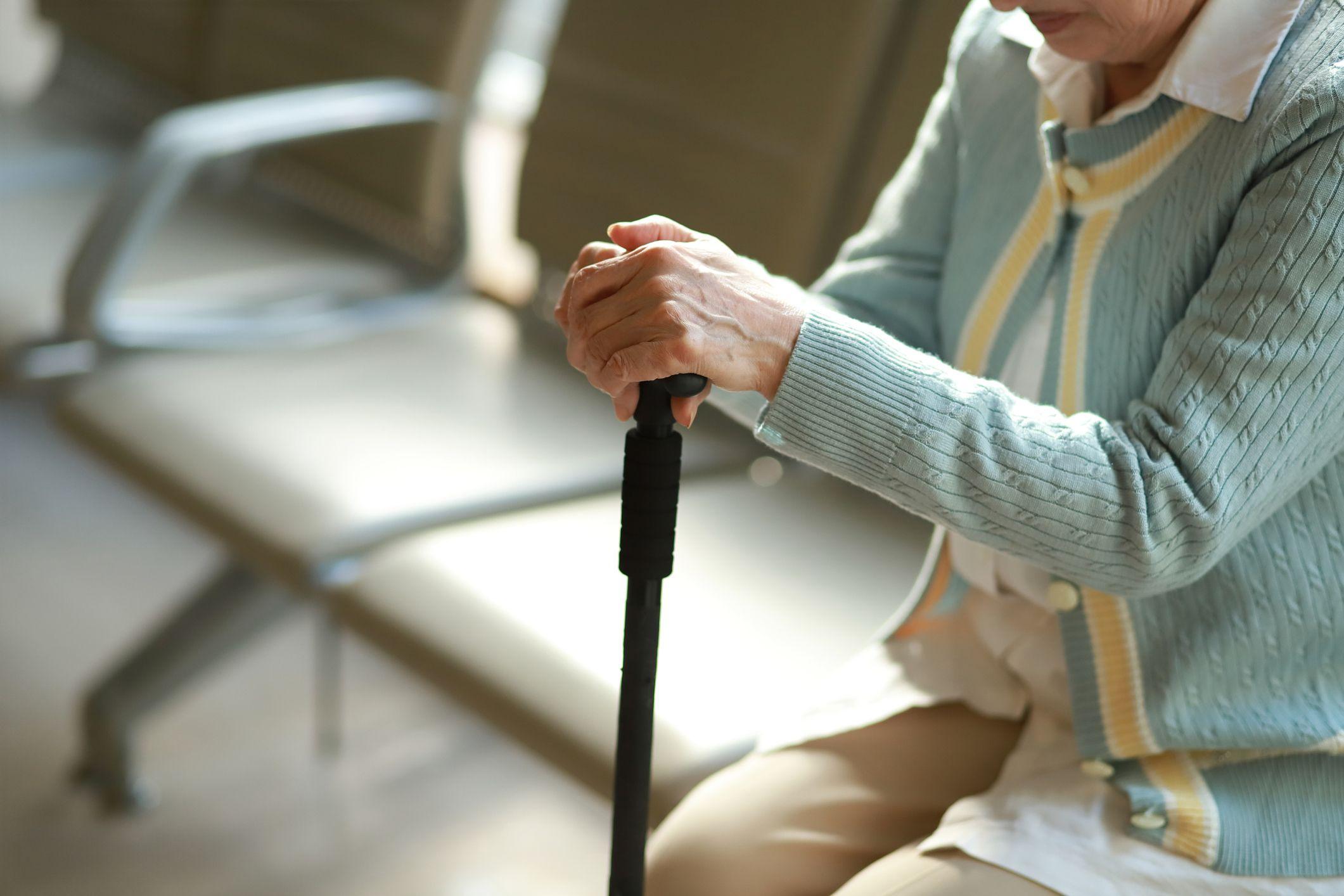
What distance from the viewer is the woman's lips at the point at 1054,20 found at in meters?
0.98

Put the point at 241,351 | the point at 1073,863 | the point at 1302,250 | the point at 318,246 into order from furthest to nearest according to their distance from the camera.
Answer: the point at 318,246
the point at 241,351
the point at 1073,863
the point at 1302,250

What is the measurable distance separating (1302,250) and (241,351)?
140 cm

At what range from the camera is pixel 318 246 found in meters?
2.31

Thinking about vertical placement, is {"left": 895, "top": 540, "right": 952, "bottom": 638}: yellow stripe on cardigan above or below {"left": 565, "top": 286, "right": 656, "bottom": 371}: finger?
below

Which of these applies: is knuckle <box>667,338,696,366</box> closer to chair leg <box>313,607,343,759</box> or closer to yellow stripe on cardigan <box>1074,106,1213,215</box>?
yellow stripe on cardigan <box>1074,106,1213,215</box>

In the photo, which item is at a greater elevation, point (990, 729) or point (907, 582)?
point (907, 582)

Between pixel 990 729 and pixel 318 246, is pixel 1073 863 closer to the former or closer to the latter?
pixel 990 729

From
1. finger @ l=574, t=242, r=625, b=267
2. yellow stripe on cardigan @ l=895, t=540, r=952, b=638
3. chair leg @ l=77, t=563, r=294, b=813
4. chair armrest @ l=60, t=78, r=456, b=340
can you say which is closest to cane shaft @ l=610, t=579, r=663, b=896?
finger @ l=574, t=242, r=625, b=267

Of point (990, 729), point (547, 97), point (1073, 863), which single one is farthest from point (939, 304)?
point (547, 97)

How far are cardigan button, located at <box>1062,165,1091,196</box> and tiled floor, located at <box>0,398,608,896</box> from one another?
108 cm

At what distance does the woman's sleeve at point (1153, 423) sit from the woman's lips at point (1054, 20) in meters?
0.17

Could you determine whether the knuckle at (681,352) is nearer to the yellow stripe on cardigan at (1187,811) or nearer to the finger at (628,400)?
the finger at (628,400)

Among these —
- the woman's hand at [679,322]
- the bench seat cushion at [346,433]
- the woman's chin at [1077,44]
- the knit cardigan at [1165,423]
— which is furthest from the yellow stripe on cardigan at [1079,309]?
the bench seat cushion at [346,433]

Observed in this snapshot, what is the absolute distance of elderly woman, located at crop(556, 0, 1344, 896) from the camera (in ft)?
2.95
